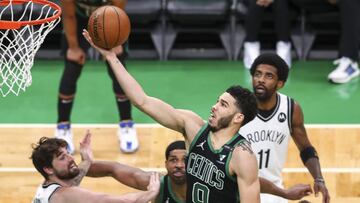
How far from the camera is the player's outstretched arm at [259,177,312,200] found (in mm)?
4832

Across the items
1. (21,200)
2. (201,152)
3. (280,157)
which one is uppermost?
(201,152)

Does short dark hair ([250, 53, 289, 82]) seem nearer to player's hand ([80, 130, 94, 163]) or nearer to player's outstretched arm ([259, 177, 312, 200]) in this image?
player's outstretched arm ([259, 177, 312, 200])

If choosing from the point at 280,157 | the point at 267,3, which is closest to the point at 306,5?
the point at 267,3

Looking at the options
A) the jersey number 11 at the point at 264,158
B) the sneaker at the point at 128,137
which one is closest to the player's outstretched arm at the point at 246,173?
the jersey number 11 at the point at 264,158

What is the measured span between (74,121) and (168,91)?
0.98 metres

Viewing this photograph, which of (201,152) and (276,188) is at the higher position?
(201,152)

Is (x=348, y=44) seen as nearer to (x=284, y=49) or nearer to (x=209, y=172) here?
(x=284, y=49)

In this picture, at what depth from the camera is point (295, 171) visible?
6.46 m

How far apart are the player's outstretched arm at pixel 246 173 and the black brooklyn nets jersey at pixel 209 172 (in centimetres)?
4

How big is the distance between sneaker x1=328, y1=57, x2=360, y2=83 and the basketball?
11.5ft

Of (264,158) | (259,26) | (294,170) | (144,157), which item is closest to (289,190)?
(264,158)

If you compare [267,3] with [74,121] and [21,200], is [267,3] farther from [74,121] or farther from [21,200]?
[21,200]

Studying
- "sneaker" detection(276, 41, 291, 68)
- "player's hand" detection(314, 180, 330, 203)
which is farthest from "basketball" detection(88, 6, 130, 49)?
"sneaker" detection(276, 41, 291, 68)

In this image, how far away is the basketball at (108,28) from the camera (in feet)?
15.0
